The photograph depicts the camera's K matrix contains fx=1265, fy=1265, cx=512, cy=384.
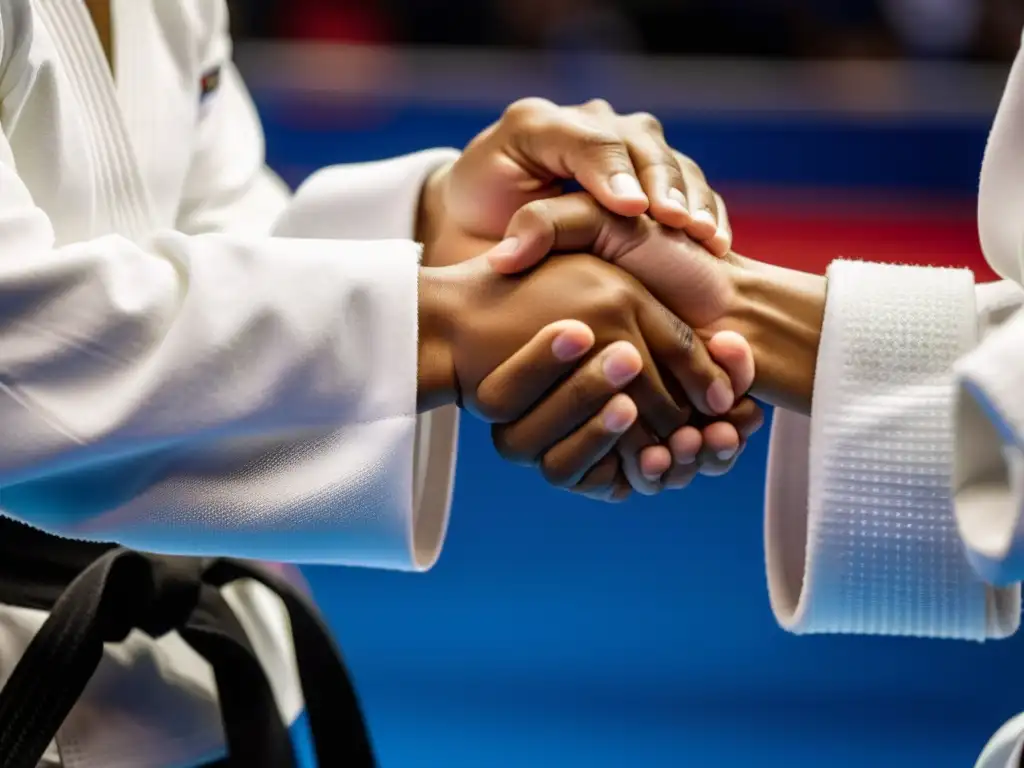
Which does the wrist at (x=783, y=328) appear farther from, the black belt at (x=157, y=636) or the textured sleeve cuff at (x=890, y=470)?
the black belt at (x=157, y=636)

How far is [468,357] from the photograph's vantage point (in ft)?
3.05

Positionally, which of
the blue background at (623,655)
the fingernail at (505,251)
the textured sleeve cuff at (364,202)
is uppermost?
the textured sleeve cuff at (364,202)

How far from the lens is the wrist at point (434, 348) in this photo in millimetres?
906

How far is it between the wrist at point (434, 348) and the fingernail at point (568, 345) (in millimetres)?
79

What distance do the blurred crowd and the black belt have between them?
3.17 meters

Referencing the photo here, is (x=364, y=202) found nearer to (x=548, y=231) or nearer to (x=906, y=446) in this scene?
(x=548, y=231)

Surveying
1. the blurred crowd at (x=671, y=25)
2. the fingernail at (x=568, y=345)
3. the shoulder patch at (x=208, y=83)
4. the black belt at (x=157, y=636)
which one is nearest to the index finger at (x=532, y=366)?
the fingernail at (x=568, y=345)

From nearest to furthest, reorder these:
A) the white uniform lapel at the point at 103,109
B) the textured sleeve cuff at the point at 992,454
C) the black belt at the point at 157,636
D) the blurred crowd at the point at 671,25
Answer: the textured sleeve cuff at the point at 992,454, the black belt at the point at 157,636, the white uniform lapel at the point at 103,109, the blurred crowd at the point at 671,25

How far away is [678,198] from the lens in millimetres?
1050

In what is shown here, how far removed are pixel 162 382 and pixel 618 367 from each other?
1.11 ft

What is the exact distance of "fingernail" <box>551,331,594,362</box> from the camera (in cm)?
94

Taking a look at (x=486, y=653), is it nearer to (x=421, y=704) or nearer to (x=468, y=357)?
(x=421, y=704)

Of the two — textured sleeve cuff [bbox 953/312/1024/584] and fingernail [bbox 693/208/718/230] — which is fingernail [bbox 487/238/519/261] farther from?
textured sleeve cuff [bbox 953/312/1024/584]

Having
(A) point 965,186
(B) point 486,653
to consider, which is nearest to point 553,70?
(A) point 965,186
